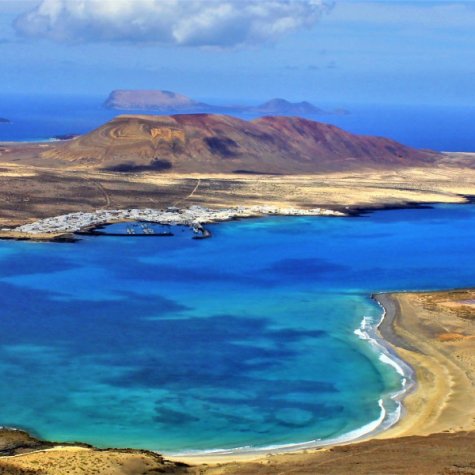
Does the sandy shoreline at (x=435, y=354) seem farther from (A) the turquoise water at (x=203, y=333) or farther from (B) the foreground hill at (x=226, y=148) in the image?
(B) the foreground hill at (x=226, y=148)

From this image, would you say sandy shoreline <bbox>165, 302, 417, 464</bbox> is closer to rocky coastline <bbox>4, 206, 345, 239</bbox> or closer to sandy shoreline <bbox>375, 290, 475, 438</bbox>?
sandy shoreline <bbox>375, 290, 475, 438</bbox>

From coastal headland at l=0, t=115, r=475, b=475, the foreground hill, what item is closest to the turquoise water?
coastal headland at l=0, t=115, r=475, b=475

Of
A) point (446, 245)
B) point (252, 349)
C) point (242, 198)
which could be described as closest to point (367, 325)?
point (252, 349)

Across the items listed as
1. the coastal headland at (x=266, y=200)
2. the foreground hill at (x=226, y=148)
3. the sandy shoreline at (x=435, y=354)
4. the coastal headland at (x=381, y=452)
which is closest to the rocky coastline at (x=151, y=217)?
the coastal headland at (x=266, y=200)

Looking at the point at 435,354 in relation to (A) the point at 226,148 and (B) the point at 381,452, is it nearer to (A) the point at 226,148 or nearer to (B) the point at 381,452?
(B) the point at 381,452

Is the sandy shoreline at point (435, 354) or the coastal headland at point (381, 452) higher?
the sandy shoreline at point (435, 354)

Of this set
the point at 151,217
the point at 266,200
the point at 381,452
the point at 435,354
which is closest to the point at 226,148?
the point at 266,200
